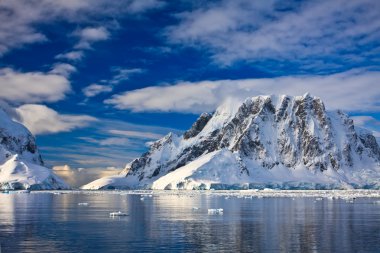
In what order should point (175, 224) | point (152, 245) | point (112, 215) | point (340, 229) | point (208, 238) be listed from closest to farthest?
point (152, 245) < point (208, 238) < point (340, 229) < point (175, 224) < point (112, 215)

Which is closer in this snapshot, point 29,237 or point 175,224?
point 29,237

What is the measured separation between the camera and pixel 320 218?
229ft

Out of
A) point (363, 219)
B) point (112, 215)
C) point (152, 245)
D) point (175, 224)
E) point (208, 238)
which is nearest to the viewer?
point (152, 245)

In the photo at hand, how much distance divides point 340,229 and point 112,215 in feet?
108

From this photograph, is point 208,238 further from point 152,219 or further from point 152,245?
point 152,219

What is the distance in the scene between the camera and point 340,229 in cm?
5519

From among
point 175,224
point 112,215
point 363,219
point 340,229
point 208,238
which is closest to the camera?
point 208,238

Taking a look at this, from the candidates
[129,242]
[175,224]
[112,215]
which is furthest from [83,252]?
[112,215]

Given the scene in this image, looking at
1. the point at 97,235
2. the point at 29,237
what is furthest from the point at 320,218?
the point at 29,237

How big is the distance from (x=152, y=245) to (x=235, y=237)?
875 centimetres

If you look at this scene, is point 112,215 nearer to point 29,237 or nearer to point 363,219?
point 29,237

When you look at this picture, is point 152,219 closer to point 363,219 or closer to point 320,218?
point 320,218

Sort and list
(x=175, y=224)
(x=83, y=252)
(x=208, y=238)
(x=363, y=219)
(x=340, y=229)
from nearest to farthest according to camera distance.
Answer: (x=83, y=252), (x=208, y=238), (x=340, y=229), (x=175, y=224), (x=363, y=219)

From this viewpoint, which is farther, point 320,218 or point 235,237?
point 320,218
